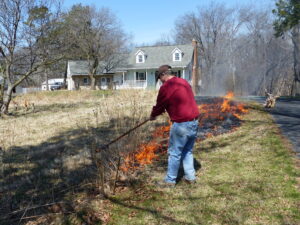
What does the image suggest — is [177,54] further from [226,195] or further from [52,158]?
[226,195]

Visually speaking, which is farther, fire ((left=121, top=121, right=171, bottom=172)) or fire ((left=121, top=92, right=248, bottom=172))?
fire ((left=121, top=92, right=248, bottom=172))

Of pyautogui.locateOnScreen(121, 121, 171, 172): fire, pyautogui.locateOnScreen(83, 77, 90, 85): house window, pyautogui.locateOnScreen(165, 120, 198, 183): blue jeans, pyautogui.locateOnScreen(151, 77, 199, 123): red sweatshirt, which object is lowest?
pyautogui.locateOnScreen(121, 121, 171, 172): fire

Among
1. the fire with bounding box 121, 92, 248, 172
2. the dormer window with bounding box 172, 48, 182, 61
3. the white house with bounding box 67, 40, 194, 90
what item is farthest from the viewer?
the dormer window with bounding box 172, 48, 182, 61

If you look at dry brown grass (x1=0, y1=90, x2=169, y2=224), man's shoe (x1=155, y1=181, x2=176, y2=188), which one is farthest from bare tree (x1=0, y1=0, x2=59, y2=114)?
man's shoe (x1=155, y1=181, x2=176, y2=188)

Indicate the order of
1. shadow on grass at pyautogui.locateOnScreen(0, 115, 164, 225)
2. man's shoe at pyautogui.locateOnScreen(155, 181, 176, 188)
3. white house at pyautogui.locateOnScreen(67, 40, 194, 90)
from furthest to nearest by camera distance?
white house at pyautogui.locateOnScreen(67, 40, 194, 90) < man's shoe at pyautogui.locateOnScreen(155, 181, 176, 188) < shadow on grass at pyautogui.locateOnScreen(0, 115, 164, 225)

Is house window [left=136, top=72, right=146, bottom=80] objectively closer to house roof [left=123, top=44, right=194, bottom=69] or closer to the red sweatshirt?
house roof [left=123, top=44, right=194, bottom=69]

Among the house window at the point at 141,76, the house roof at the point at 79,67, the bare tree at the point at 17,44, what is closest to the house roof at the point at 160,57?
the house window at the point at 141,76

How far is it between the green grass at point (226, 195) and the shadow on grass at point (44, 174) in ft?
3.18

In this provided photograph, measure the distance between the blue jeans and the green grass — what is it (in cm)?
23

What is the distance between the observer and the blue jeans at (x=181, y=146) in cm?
380

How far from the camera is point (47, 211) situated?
143 inches

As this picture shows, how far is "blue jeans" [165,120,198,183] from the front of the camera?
3.80m

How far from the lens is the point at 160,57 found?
31547 millimetres

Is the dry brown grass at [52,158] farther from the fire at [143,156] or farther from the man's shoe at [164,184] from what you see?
the man's shoe at [164,184]
